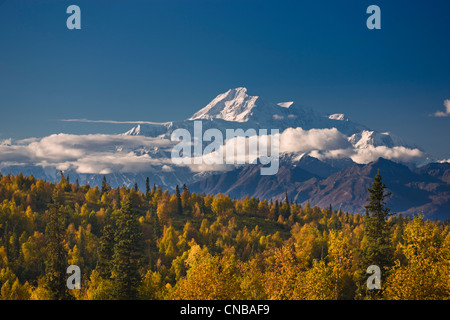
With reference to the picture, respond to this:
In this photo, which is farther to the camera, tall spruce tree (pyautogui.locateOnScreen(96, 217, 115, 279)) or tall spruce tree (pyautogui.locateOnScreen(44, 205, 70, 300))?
tall spruce tree (pyautogui.locateOnScreen(96, 217, 115, 279))

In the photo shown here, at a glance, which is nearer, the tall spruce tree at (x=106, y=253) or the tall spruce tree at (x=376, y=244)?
the tall spruce tree at (x=376, y=244)

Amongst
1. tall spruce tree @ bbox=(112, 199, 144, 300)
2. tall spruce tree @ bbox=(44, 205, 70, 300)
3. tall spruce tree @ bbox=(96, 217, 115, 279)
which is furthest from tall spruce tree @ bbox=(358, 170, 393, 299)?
tall spruce tree @ bbox=(44, 205, 70, 300)

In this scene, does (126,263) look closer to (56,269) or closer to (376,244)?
(56,269)

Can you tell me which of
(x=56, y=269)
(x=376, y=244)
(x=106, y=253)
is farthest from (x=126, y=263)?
(x=376, y=244)

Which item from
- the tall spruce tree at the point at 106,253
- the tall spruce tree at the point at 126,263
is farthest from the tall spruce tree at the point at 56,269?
the tall spruce tree at the point at 106,253

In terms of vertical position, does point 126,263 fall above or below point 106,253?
above

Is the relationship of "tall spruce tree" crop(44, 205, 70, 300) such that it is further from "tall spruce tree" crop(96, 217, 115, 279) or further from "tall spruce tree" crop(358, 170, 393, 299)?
"tall spruce tree" crop(358, 170, 393, 299)

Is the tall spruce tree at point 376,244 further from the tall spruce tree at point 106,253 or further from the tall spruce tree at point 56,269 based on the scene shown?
the tall spruce tree at point 56,269

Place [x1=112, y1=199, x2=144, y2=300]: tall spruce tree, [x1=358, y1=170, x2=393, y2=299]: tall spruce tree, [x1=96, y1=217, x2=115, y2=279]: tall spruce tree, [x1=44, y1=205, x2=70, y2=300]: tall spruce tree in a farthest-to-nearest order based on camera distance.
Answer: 1. [x1=96, y1=217, x2=115, y2=279]: tall spruce tree
2. [x1=358, y1=170, x2=393, y2=299]: tall spruce tree
3. [x1=44, y1=205, x2=70, y2=300]: tall spruce tree
4. [x1=112, y1=199, x2=144, y2=300]: tall spruce tree

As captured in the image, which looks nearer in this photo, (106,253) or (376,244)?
(376,244)

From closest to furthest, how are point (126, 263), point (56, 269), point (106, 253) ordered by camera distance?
1. point (126, 263)
2. point (56, 269)
3. point (106, 253)

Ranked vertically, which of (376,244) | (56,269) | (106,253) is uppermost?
(376,244)

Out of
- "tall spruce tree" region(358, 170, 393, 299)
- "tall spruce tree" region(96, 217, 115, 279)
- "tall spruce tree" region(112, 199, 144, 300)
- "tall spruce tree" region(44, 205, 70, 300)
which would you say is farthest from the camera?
"tall spruce tree" region(96, 217, 115, 279)

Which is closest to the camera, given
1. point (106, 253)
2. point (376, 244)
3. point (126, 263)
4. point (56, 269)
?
point (126, 263)
